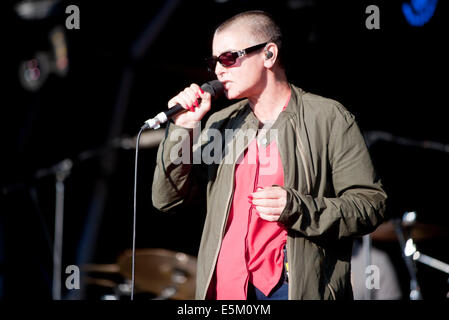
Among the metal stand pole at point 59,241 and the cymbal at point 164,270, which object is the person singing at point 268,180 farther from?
the metal stand pole at point 59,241

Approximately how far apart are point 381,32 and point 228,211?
2.79 metres

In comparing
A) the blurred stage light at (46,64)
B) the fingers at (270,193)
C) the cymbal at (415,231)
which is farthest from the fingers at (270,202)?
the blurred stage light at (46,64)

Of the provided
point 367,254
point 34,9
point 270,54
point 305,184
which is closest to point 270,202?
point 305,184

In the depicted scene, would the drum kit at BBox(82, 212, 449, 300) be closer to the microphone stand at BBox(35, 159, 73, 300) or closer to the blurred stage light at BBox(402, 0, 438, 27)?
the microphone stand at BBox(35, 159, 73, 300)

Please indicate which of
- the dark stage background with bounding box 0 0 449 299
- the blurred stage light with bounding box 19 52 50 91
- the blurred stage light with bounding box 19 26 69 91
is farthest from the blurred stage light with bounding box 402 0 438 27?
the blurred stage light with bounding box 19 52 50 91

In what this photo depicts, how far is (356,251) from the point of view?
167 inches

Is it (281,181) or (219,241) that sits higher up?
(281,181)

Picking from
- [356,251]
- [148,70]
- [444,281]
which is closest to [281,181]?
[356,251]

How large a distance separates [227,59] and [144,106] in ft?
10.7

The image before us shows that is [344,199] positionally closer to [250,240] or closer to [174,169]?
[250,240]

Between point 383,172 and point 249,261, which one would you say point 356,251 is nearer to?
point 383,172

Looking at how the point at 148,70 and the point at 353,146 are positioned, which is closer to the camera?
the point at 353,146

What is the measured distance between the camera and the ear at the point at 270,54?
222 centimetres

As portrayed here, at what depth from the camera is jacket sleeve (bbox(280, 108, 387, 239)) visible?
1871mm
